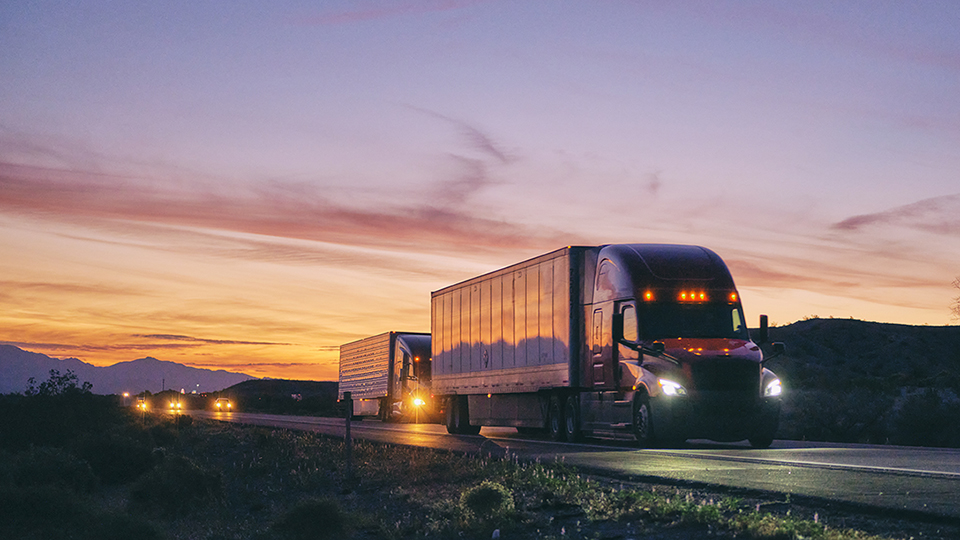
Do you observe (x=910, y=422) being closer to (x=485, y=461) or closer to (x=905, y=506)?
(x=485, y=461)

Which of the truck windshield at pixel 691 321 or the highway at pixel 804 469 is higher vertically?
the truck windshield at pixel 691 321

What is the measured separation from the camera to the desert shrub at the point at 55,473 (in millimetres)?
23531

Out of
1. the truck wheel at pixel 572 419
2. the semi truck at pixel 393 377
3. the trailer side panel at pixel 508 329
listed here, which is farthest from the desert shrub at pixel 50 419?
the truck wheel at pixel 572 419

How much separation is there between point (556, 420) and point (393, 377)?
20755 millimetres

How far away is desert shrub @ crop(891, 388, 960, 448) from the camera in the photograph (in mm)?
26453

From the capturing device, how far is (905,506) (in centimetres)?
912

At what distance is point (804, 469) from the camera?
44.9 feet

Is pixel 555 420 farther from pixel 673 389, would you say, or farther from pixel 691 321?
pixel 673 389

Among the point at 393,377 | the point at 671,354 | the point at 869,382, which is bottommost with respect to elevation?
the point at 671,354

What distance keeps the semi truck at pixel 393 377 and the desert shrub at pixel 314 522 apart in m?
25.1

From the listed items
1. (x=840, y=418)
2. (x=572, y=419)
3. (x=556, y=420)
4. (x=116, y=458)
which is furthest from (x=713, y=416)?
(x=116, y=458)

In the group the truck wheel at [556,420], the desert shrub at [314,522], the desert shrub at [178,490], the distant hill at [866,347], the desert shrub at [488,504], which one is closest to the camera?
the desert shrub at [488,504]

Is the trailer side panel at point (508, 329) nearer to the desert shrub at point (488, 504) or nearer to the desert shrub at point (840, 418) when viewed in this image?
the desert shrub at point (840, 418)

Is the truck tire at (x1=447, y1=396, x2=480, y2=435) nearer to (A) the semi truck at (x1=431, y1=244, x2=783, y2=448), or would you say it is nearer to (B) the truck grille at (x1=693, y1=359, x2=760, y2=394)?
(A) the semi truck at (x1=431, y1=244, x2=783, y2=448)
